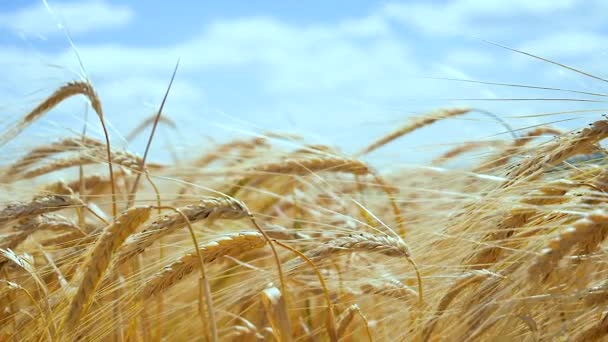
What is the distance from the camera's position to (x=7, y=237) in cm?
209

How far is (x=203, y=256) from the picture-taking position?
1.61m

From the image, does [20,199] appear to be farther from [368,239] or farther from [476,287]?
[476,287]

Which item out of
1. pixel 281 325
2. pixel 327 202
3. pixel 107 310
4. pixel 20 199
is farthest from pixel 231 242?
pixel 327 202

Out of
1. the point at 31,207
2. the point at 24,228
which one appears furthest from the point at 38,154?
the point at 31,207

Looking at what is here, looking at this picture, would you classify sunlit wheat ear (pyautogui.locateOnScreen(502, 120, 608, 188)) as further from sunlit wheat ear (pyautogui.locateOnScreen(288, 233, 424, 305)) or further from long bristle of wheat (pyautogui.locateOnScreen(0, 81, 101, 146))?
long bristle of wheat (pyautogui.locateOnScreen(0, 81, 101, 146))

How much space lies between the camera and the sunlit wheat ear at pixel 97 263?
1.54m

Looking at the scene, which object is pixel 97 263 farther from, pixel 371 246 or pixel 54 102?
pixel 54 102

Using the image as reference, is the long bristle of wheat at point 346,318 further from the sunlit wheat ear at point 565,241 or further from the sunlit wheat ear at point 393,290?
the sunlit wheat ear at point 565,241

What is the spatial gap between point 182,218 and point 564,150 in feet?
2.42

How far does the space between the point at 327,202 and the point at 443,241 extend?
4.72 feet

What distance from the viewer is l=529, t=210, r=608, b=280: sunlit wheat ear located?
→ 4.13 feet

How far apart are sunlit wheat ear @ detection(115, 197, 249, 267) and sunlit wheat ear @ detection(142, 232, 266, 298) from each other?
66 mm

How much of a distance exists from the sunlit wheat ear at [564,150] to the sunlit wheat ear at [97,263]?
0.73 metres

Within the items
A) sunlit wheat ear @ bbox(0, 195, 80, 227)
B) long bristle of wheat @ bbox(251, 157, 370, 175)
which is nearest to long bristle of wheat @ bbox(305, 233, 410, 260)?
sunlit wheat ear @ bbox(0, 195, 80, 227)
